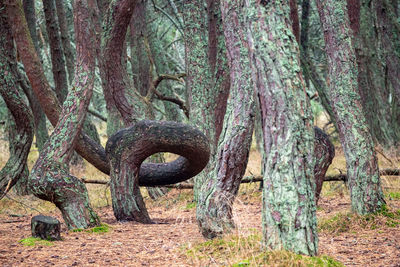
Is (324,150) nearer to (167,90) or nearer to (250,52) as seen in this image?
Answer: (250,52)

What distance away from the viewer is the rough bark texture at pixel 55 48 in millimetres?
11648

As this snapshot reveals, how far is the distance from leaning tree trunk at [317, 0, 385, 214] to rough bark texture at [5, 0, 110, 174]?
3.98 metres

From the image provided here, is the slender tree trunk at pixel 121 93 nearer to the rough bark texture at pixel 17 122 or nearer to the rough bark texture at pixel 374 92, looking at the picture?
the rough bark texture at pixel 17 122

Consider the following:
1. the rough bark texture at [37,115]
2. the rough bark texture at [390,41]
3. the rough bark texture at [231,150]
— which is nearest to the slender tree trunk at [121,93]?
the rough bark texture at [231,150]

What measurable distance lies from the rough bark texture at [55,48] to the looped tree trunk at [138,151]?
5.30 meters

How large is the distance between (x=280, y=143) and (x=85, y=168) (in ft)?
33.9

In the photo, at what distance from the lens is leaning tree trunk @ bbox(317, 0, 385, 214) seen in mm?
6254

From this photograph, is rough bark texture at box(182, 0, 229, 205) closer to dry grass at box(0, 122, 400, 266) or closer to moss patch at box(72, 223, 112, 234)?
dry grass at box(0, 122, 400, 266)

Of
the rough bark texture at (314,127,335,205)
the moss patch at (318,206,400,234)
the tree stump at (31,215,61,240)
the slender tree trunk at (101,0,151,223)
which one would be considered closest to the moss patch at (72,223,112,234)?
the tree stump at (31,215,61,240)

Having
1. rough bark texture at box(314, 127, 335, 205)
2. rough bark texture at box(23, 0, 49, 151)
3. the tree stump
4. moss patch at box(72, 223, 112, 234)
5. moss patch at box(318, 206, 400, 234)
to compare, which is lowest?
moss patch at box(318, 206, 400, 234)

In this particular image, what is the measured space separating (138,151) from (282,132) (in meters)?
3.36

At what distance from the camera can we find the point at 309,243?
3.95m

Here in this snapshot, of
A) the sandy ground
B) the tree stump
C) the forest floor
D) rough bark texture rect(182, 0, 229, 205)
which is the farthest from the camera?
rough bark texture rect(182, 0, 229, 205)

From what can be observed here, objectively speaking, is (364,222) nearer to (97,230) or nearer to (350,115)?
(350,115)
